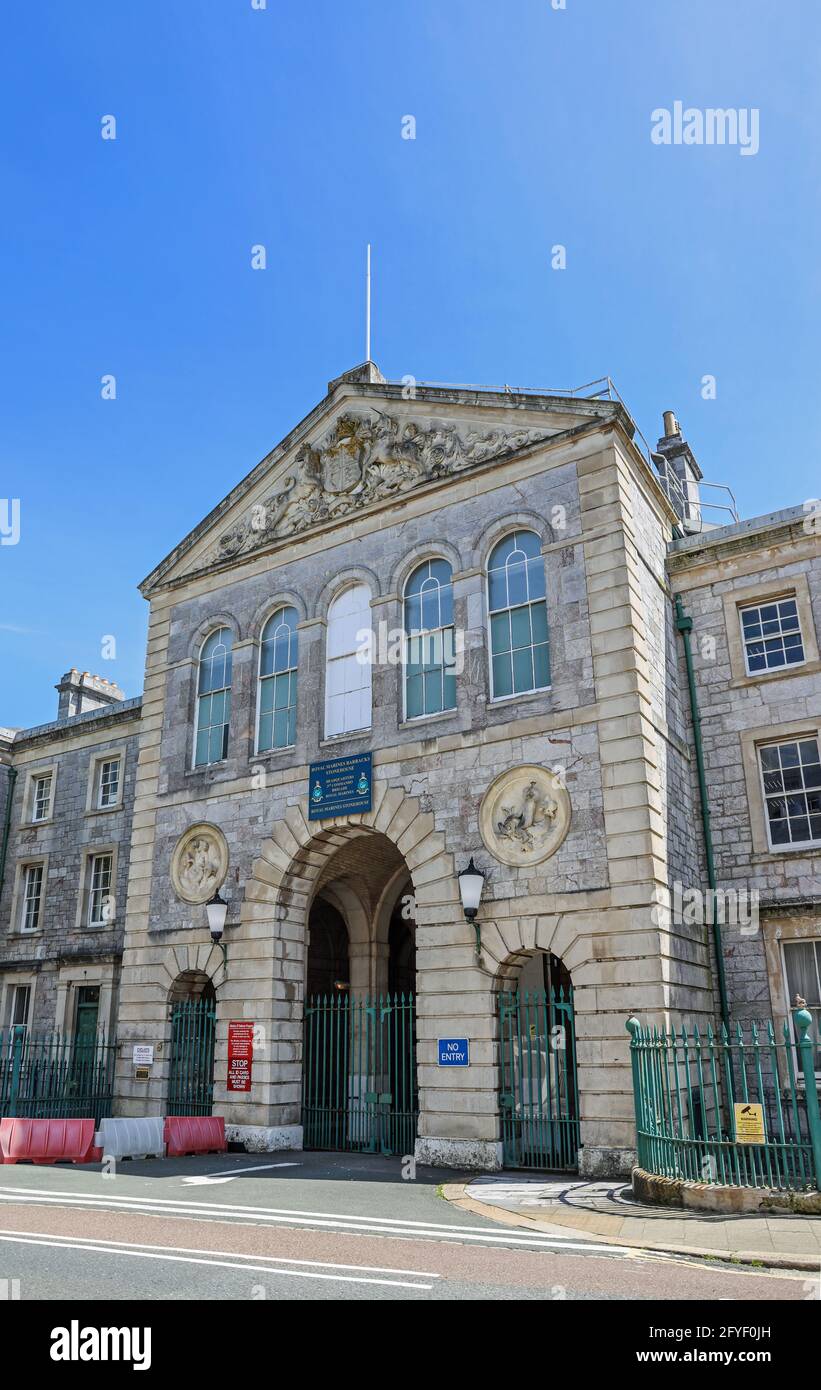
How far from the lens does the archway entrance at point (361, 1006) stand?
1819cm

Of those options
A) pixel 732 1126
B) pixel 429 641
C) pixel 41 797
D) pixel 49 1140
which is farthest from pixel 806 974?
pixel 41 797

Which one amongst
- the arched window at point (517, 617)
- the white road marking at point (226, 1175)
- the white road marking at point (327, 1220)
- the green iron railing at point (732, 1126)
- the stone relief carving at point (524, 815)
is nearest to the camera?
the white road marking at point (327, 1220)

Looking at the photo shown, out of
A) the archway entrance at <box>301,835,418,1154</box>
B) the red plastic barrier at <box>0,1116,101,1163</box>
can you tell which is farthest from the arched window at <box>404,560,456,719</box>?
the red plastic barrier at <box>0,1116,101,1163</box>

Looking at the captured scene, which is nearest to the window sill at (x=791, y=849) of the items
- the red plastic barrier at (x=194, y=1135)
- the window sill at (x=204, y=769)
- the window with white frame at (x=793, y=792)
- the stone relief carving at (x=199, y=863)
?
the window with white frame at (x=793, y=792)

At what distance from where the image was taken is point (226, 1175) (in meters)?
14.1

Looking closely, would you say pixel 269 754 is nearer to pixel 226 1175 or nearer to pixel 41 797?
pixel 226 1175

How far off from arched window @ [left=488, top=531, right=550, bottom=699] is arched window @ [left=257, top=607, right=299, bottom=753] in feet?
14.9

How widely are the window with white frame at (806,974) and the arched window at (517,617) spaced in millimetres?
5786

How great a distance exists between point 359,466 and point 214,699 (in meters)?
5.60

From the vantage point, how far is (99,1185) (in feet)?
43.8

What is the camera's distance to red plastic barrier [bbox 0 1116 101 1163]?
53.6 ft

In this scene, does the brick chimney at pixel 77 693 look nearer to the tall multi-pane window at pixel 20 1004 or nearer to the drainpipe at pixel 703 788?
the tall multi-pane window at pixel 20 1004
